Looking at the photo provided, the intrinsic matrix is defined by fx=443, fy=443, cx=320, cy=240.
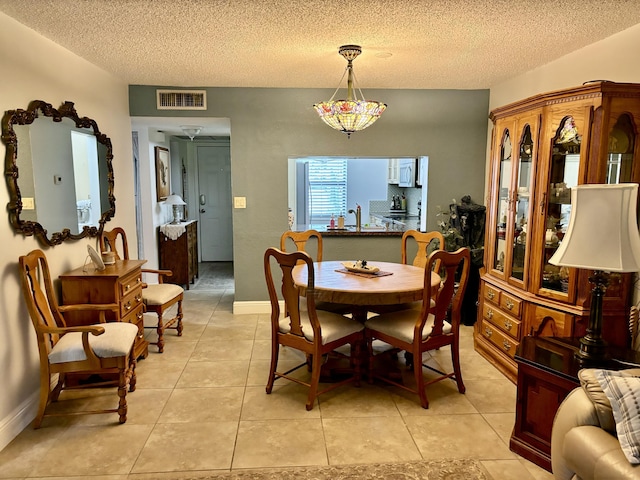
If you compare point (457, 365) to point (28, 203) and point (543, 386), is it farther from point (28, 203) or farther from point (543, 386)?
point (28, 203)

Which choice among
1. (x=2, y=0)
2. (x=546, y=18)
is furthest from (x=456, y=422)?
(x=2, y=0)

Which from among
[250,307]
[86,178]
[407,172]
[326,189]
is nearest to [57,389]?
[86,178]

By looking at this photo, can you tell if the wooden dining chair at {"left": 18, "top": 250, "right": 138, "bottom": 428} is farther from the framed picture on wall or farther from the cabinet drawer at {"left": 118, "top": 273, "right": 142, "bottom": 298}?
the framed picture on wall

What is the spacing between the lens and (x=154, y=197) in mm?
5641

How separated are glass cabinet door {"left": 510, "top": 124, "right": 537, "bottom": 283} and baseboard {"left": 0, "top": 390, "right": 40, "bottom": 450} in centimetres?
329

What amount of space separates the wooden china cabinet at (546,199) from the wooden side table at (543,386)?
517 mm

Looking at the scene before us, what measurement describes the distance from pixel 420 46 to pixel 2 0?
2.51 meters

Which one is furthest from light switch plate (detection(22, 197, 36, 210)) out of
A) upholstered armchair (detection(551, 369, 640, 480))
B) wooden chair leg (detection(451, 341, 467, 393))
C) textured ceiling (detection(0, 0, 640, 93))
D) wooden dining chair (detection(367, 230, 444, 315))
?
upholstered armchair (detection(551, 369, 640, 480))

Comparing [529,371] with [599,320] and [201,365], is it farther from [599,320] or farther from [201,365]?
[201,365]

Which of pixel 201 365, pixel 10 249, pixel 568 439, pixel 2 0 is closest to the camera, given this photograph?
pixel 568 439

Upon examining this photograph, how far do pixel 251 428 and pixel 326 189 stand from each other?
220 inches

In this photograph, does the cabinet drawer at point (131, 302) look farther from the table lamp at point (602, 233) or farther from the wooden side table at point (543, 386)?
the table lamp at point (602, 233)

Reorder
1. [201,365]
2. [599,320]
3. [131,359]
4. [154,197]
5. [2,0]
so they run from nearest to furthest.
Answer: [599,320], [2,0], [131,359], [201,365], [154,197]

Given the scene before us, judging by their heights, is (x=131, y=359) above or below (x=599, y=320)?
below
